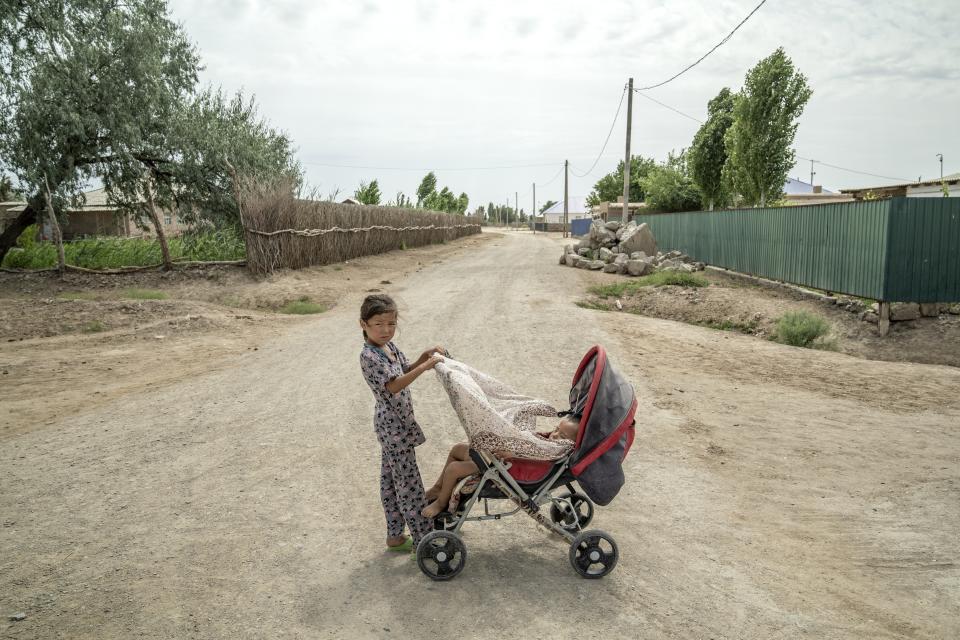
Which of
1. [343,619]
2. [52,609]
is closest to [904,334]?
[343,619]

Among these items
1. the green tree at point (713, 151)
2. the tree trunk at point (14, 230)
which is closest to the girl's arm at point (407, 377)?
the tree trunk at point (14, 230)

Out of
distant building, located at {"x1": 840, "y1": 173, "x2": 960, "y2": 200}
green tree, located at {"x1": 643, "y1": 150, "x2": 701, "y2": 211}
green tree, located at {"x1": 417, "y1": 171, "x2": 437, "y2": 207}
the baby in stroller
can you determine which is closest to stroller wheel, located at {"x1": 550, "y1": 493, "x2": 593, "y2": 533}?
the baby in stroller

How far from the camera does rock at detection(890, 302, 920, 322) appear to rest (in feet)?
33.4

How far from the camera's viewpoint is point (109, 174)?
1664cm

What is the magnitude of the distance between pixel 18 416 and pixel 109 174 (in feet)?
40.6

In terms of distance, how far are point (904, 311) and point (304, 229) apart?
47.2 feet

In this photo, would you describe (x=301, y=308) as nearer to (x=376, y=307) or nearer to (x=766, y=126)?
(x=376, y=307)

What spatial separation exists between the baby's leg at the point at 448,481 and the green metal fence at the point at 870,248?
369 inches

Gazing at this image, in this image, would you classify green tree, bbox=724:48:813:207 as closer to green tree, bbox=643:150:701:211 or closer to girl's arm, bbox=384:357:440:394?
green tree, bbox=643:150:701:211

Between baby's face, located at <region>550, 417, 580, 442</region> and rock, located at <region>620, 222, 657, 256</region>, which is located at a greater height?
rock, located at <region>620, 222, 657, 256</region>

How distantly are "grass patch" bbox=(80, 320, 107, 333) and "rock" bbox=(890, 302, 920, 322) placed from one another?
12929 millimetres

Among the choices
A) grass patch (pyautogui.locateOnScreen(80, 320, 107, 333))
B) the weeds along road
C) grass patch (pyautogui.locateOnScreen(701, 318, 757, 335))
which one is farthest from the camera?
grass patch (pyautogui.locateOnScreen(701, 318, 757, 335))

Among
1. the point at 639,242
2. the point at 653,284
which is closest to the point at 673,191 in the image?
the point at 639,242

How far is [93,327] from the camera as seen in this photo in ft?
35.1
